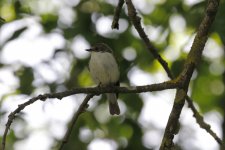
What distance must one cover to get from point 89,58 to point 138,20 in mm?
3191

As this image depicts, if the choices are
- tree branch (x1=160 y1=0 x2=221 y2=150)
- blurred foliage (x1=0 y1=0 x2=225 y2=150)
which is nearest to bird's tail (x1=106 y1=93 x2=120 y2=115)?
blurred foliage (x1=0 y1=0 x2=225 y2=150)

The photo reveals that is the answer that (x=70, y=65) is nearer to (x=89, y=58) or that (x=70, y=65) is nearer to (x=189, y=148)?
(x=89, y=58)

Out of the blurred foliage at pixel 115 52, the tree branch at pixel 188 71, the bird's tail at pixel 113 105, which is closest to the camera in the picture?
the tree branch at pixel 188 71

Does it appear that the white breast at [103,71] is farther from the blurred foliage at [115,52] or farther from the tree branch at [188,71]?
the tree branch at [188,71]

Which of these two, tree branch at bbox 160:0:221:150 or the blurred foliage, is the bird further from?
tree branch at bbox 160:0:221:150

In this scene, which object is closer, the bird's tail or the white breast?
the white breast

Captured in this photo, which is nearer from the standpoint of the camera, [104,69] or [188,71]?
[188,71]

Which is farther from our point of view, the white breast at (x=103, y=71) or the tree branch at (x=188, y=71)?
the white breast at (x=103, y=71)

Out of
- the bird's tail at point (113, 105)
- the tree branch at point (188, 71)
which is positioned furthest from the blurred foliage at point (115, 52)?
the tree branch at point (188, 71)

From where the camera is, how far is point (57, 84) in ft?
21.6

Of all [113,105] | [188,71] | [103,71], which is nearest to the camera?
[188,71]

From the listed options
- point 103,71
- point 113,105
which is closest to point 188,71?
point 103,71

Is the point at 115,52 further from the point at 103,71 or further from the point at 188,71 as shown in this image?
the point at 188,71

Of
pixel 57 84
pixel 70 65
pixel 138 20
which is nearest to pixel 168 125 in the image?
pixel 138 20
